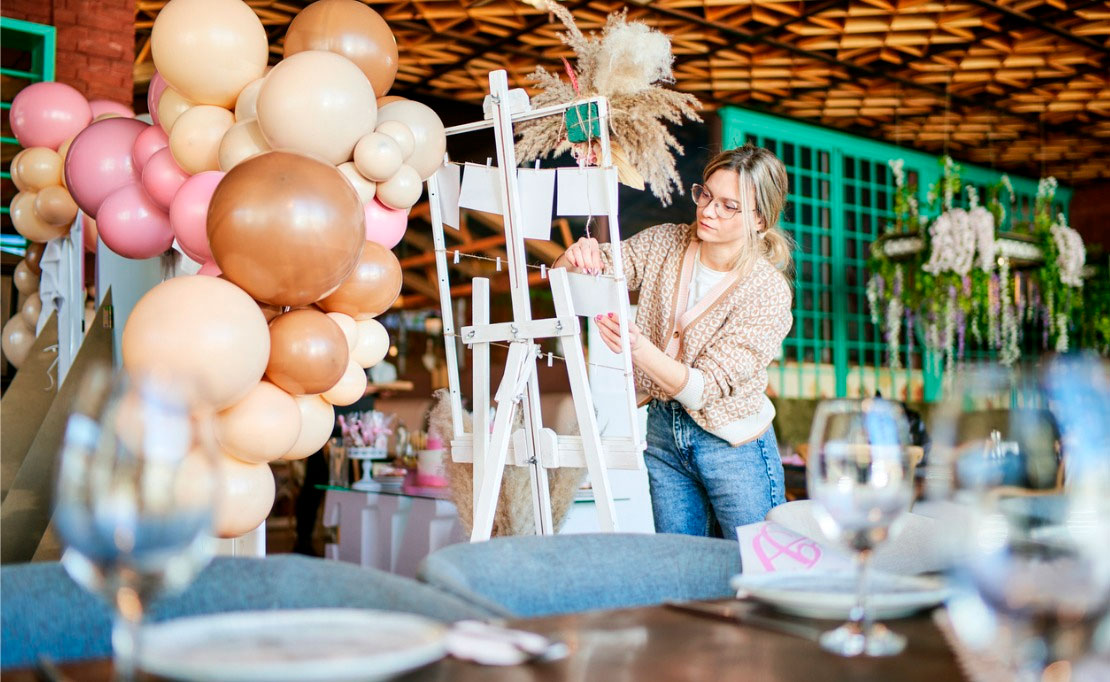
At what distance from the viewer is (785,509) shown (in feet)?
4.35

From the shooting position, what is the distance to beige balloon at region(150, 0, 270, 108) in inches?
90.8

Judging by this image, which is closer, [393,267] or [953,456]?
[953,456]

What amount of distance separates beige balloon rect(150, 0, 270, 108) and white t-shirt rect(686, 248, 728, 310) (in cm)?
117

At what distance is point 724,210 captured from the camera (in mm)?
2221

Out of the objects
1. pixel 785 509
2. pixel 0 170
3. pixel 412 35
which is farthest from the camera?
pixel 412 35

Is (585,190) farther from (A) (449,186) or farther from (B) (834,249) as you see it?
(B) (834,249)

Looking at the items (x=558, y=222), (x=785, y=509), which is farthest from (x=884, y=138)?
(x=785, y=509)

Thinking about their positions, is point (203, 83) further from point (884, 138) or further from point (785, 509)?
point (884, 138)

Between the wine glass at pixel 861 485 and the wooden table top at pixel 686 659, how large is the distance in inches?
1.2

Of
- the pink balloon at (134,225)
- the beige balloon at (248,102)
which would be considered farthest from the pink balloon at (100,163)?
the beige balloon at (248,102)

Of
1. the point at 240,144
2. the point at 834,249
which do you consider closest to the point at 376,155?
the point at 240,144

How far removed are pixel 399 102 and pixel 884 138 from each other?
589 centimetres

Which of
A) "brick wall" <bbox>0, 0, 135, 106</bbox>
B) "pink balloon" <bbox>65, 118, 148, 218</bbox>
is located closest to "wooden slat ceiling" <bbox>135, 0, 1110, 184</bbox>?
"brick wall" <bbox>0, 0, 135, 106</bbox>

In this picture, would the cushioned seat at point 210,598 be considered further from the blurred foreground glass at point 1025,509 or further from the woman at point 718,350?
the woman at point 718,350
